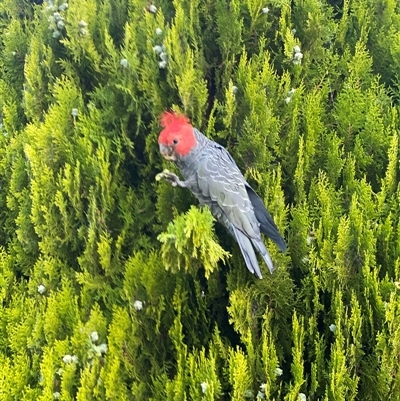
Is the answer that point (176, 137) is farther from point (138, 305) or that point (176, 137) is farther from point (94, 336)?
point (94, 336)

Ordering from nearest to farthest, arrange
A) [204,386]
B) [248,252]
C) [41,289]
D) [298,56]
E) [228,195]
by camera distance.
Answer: [204,386]
[248,252]
[228,195]
[41,289]
[298,56]

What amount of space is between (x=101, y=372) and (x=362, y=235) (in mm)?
1143

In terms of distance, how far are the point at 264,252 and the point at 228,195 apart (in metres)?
0.27

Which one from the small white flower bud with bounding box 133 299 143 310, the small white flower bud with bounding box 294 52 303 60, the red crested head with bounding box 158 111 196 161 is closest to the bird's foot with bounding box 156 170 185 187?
the red crested head with bounding box 158 111 196 161

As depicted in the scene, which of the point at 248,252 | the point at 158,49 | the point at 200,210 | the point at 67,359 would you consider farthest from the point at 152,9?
the point at 67,359

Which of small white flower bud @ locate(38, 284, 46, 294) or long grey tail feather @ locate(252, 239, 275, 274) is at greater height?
long grey tail feather @ locate(252, 239, 275, 274)

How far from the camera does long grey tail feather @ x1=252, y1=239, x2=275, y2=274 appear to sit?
1.76 meters

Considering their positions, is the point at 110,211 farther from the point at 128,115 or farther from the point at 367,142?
the point at 367,142

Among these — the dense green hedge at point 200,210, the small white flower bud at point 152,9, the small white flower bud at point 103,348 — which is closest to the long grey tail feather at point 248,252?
the dense green hedge at point 200,210

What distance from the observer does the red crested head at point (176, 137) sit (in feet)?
6.04

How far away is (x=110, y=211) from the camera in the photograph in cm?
204

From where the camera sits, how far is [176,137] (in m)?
1.84

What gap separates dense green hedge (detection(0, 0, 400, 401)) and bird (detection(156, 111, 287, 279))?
9cm

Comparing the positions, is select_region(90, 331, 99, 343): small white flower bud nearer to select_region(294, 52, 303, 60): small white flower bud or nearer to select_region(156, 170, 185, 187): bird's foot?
select_region(156, 170, 185, 187): bird's foot
